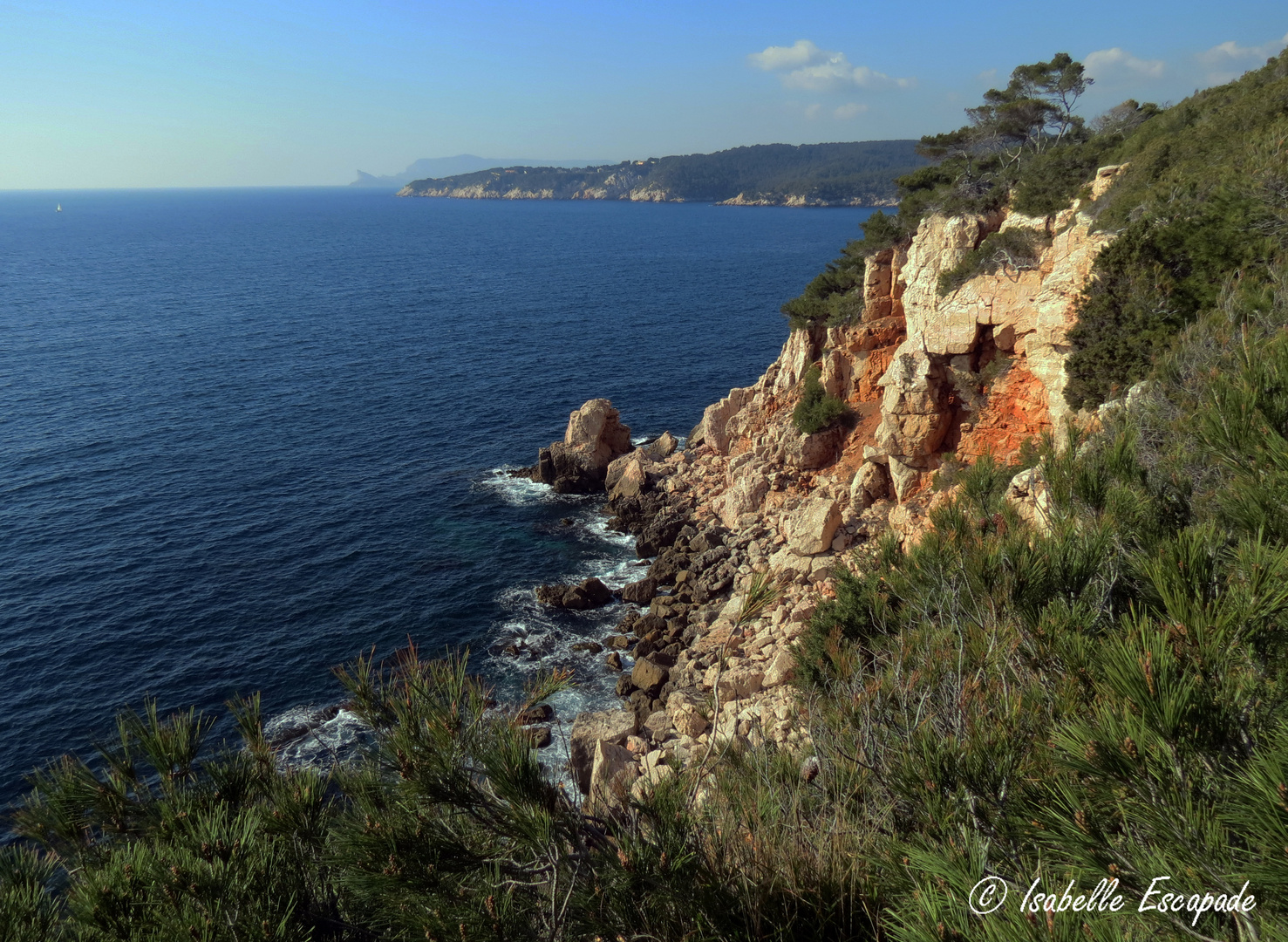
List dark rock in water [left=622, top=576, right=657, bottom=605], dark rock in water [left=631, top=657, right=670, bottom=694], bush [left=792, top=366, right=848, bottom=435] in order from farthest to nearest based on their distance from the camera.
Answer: bush [left=792, top=366, right=848, bottom=435]
dark rock in water [left=622, top=576, right=657, bottom=605]
dark rock in water [left=631, top=657, right=670, bottom=694]

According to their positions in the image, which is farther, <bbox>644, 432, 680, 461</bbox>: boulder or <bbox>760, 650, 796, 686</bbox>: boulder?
<bbox>644, 432, 680, 461</bbox>: boulder

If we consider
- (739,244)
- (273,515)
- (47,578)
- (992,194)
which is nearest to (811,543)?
(992,194)

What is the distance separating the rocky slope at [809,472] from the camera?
20.5 metres

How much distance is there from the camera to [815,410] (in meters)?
32.5

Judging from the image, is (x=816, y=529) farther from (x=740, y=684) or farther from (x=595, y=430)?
(x=595, y=430)

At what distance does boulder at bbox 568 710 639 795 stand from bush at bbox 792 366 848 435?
1627 cm

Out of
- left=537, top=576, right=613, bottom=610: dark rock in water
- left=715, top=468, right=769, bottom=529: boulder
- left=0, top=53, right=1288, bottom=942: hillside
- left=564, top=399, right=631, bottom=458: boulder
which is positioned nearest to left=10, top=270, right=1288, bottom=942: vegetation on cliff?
left=0, top=53, right=1288, bottom=942: hillside

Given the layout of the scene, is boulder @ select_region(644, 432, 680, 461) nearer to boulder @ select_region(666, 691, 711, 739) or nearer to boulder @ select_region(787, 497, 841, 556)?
boulder @ select_region(787, 497, 841, 556)

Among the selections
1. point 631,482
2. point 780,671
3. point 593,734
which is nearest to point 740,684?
point 780,671

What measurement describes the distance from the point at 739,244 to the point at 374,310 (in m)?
67.8

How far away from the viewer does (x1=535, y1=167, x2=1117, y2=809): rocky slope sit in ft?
67.1

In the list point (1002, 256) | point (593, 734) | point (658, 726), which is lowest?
point (593, 734)

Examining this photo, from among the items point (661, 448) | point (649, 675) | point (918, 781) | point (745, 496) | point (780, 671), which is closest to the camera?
point (918, 781)

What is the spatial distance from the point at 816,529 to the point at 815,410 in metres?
7.62
